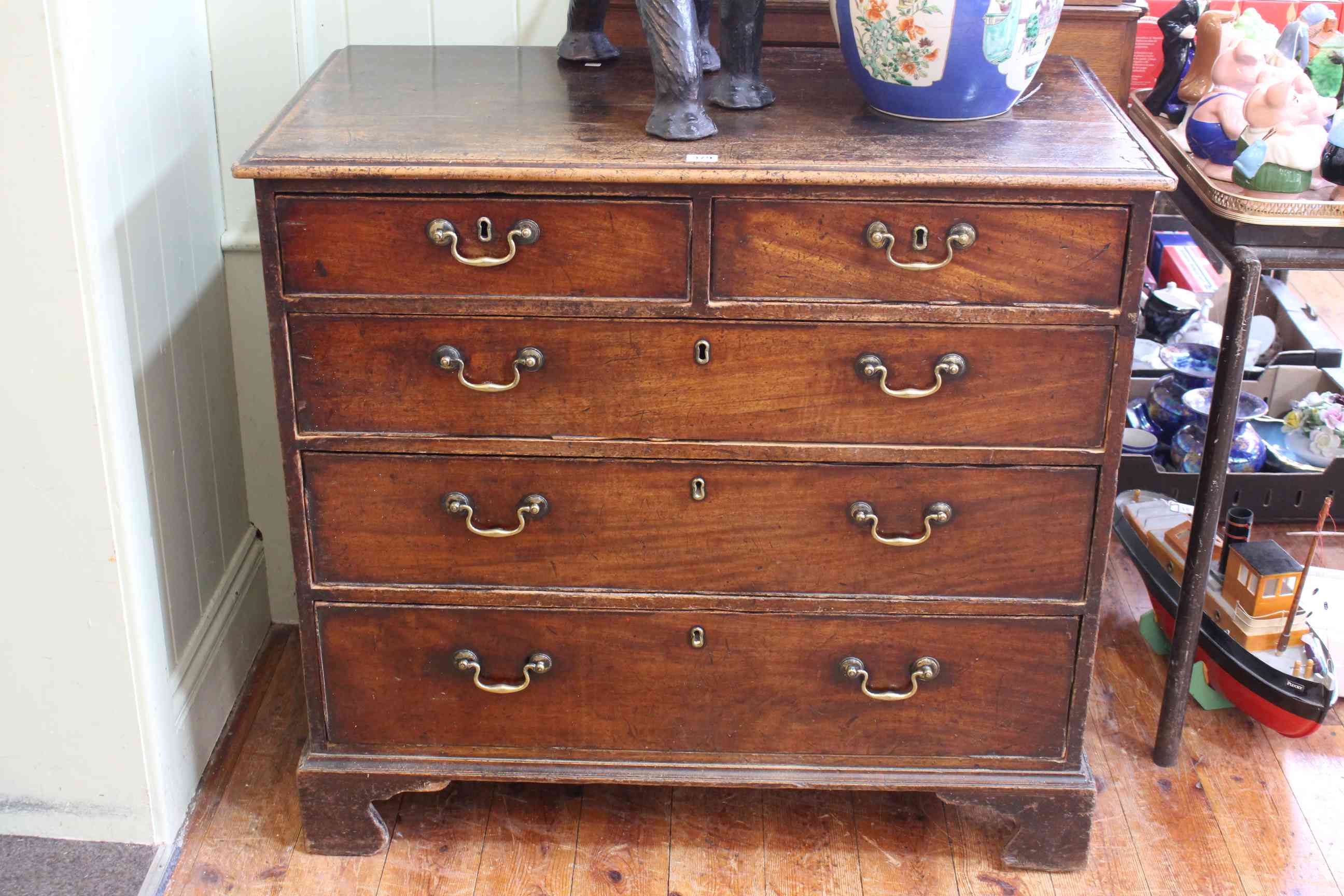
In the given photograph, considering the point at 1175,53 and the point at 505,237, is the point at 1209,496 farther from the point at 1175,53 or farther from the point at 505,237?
the point at 505,237

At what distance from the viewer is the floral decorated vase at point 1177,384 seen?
8.20 ft

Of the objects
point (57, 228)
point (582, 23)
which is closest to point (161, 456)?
point (57, 228)

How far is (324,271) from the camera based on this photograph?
1504 millimetres

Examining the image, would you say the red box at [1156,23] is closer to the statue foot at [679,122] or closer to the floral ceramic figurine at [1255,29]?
the floral ceramic figurine at [1255,29]

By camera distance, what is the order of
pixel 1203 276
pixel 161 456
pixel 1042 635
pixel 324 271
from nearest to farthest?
1. pixel 324 271
2. pixel 1042 635
3. pixel 161 456
4. pixel 1203 276

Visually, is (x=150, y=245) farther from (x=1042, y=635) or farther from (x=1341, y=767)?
(x=1341, y=767)

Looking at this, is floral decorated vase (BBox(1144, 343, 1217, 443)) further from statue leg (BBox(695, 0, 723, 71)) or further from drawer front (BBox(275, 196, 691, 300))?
drawer front (BBox(275, 196, 691, 300))

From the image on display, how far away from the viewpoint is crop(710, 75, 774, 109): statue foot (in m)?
1.62

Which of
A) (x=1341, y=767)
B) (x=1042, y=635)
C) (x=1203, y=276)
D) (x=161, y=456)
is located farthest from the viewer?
(x=1203, y=276)

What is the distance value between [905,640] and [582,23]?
904mm

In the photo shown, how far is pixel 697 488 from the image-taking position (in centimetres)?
161

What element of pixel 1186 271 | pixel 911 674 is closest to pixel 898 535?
pixel 911 674

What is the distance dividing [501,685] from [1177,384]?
1449mm

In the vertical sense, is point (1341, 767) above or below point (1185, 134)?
below
